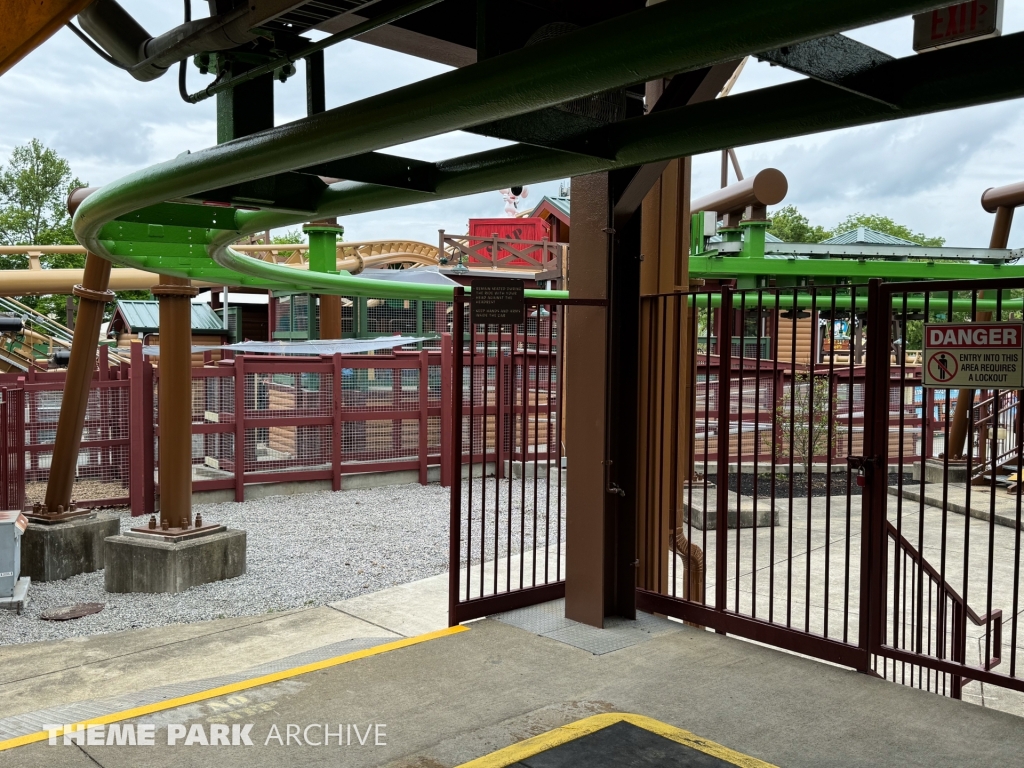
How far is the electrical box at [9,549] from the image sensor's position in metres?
8.27

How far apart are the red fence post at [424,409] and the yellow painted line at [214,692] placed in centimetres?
976

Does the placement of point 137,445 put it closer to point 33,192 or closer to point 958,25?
point 958,25

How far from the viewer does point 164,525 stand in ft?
30.2

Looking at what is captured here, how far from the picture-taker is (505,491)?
1461 cm

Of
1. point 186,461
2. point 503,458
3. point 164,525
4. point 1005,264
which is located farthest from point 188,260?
point 1005,264

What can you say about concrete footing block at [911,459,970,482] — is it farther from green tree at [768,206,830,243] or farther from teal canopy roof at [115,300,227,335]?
green tree at [768,206,830,243]

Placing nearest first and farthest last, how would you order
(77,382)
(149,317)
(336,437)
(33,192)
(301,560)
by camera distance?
(77,382), (301,560), (336,437), (149,317), (33,192)

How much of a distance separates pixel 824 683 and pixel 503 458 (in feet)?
40.2

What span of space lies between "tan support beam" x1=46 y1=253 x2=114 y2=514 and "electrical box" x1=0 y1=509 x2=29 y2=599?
3.27 feet

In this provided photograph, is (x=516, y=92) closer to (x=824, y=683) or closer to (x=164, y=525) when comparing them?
(x=824, y=683)

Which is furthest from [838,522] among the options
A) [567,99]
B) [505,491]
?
[567,99]

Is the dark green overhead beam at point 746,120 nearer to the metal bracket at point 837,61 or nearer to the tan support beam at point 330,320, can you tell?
the metal bracket at point 837,61

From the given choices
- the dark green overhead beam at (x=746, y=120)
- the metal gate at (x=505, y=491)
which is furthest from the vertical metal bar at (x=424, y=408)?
the dark green overhead beam at (x=746, y=120)

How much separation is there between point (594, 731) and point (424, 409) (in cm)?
1146
